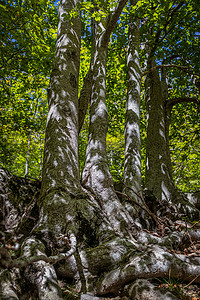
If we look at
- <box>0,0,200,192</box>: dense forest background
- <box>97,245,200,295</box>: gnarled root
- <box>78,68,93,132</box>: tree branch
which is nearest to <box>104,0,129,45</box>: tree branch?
<box>0,0,200,192</box>: dense forest background

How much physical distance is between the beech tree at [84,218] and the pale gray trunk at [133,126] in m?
0.03

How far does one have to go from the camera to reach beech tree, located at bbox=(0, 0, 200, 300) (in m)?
1.77

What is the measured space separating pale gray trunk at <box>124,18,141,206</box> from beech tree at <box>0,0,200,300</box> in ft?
0.08

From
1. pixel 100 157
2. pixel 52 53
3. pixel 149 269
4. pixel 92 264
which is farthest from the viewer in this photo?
pixel 52 53

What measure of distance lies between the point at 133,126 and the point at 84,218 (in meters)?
2.92

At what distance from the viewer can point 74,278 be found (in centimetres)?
203

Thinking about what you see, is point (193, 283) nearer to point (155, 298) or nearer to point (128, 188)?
point (155, 298)

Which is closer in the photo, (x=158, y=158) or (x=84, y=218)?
(x=84, y=218)

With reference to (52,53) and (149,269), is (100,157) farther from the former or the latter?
(52,53)

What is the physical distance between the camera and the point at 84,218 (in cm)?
254

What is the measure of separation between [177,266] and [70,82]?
3.33 meters

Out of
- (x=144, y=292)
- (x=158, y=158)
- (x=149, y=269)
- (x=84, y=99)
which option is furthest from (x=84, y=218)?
(x=158, y=158)

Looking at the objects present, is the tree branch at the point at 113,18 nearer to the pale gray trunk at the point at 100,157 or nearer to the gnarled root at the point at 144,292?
the pale gray trunk at the point at 100,157

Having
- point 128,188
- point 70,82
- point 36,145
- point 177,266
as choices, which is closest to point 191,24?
point 70,82
